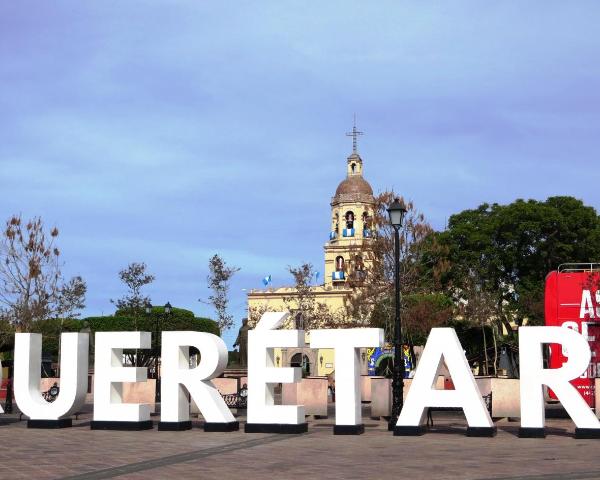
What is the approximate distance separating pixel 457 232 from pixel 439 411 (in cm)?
2938

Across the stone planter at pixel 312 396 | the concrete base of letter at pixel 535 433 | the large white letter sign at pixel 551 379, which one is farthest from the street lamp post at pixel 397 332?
the stone planter at pixel 312 396

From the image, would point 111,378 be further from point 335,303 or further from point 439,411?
point 335,303

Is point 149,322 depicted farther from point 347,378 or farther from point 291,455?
point 291,455

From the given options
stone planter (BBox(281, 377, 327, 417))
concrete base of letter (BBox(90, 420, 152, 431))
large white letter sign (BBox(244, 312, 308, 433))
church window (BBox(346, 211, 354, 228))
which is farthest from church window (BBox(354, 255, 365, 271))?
church window (BBox(346, 211, 354, 228))

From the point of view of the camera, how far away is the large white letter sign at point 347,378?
21.5 m

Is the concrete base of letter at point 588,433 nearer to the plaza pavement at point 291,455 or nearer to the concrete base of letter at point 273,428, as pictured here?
the plaza pavement at point 291,455

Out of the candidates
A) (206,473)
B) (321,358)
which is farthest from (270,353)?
(321,358)

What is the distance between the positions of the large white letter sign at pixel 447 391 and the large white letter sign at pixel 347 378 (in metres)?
1.31

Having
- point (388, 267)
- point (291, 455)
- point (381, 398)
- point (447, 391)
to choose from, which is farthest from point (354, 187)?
point (291, 455)

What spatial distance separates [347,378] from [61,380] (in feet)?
24.5

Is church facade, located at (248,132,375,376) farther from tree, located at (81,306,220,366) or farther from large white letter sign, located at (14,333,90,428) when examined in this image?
large white letter sign, located at (14,333,90,428)

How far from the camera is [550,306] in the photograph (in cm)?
2620

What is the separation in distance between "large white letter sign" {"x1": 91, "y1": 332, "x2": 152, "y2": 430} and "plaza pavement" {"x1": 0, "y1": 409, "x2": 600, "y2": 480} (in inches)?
16.6

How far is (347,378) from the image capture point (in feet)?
70.8
